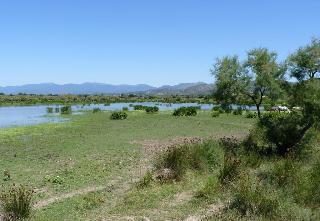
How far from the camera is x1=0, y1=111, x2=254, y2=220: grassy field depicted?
13.7 meters

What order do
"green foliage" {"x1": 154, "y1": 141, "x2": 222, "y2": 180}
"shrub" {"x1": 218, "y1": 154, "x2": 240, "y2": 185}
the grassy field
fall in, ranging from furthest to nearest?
1. "green foliage" {"x1": 154, "y1": 141, "x2": 222, "y2": 180}
2. "shrub" {"x1": 218, "y1": 154, "x2": 240, "y2": 185}
3. the grassy field

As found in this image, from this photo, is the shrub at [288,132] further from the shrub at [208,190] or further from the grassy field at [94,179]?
the shrub at [208,190]

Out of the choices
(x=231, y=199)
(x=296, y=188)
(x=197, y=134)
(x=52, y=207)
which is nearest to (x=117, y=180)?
(x=52, y=207)

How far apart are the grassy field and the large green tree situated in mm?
5490

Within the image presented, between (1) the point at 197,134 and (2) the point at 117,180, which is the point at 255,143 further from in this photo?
(2) the point at 117,180

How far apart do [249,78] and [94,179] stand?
12969 mm

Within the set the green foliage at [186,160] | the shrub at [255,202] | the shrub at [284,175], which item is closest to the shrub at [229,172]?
the shrub at [284,175]

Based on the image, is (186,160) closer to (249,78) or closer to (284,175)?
(284,175)

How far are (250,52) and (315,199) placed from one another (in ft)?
51.5

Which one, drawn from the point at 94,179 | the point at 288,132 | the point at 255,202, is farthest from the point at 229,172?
the point at 288,132

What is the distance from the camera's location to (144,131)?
36.9 m

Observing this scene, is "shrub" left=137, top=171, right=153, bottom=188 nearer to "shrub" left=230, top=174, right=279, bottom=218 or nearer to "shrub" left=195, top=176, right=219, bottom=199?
"shrub" left=195, top=176, right=219, bottom=199

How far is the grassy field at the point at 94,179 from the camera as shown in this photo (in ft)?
44.9

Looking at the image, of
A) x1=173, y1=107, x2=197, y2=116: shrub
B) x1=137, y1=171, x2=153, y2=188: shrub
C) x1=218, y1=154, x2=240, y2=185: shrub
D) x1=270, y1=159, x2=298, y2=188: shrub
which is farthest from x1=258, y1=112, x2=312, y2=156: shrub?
x1=173, y1=107, x2=197, y2=116: shrub
